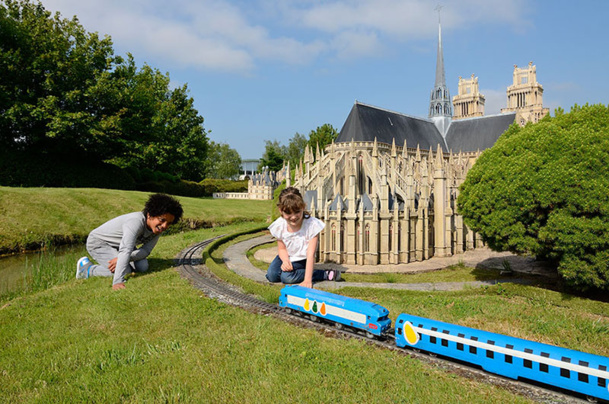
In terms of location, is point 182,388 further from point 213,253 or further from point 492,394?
point 213,253

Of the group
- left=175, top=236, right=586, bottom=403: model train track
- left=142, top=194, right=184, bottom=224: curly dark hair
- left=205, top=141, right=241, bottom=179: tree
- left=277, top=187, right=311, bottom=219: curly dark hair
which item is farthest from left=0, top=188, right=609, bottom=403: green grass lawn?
left=205, top=141, right=241, bottom=179: tree

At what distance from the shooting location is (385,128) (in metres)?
49.5

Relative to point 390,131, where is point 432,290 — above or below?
below

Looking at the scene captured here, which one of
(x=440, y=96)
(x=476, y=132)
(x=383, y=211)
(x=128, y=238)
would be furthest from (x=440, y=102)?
(x=128, y=238)

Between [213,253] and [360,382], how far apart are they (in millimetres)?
15387

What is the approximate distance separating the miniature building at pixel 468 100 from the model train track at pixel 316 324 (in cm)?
8818

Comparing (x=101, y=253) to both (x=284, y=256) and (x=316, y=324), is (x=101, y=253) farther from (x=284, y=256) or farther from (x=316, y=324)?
(x=316, y=324)

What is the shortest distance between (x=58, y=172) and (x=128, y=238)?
112 ft

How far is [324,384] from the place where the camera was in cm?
543

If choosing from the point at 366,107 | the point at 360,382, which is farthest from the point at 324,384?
the point at 366,107

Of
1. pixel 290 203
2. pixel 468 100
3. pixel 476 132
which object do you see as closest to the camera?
pixel 290 203

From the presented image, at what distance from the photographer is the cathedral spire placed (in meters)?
73.4

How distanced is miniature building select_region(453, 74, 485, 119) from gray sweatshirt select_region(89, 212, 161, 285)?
89267 millimetres

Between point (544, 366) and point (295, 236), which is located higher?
point (295, 236)
